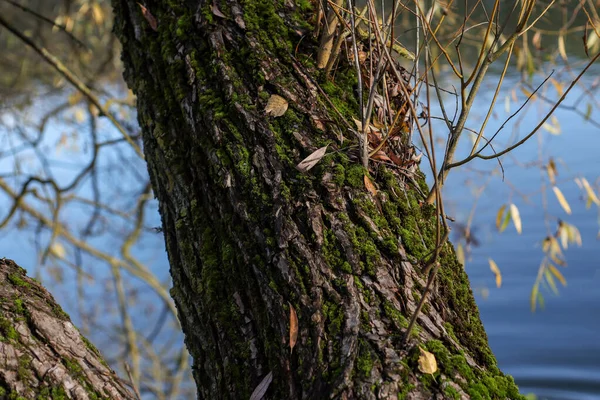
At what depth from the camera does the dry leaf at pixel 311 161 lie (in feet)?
3.45

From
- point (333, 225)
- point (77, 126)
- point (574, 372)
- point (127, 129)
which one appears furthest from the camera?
point (77, 126)

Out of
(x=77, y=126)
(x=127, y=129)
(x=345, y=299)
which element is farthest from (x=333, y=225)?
(x=77, y=126)

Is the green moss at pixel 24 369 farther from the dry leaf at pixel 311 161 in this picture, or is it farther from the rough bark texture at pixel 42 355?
the dry leaf at pixel 311 161

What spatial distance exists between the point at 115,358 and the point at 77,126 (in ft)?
5.50

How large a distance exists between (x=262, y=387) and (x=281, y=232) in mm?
250

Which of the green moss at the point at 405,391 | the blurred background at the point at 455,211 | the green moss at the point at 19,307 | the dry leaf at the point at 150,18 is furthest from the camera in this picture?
the blurred background at the point at 455,211

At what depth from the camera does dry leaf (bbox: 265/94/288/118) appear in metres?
1.12

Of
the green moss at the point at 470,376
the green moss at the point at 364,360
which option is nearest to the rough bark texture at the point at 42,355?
the green moss at the point at 364,360

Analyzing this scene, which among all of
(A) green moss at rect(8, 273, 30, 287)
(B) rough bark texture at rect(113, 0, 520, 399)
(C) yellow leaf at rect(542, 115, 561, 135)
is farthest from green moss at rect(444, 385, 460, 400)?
(C) yellow leaf at rect(542, 115, 561, 135)

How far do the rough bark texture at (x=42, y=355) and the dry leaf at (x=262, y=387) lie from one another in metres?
0.21

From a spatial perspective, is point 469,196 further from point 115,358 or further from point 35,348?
point 35,348

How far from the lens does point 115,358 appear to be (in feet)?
14.4

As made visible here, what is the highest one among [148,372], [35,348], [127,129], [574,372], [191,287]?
[127,129]

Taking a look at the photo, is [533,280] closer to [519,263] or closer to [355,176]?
[519,263]
